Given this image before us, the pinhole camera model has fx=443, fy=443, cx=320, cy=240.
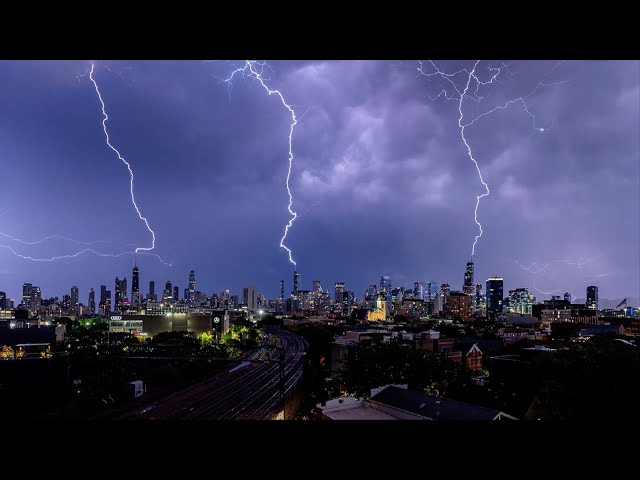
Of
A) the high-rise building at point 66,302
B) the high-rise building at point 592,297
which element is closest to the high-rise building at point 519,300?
the high-rise building at point 592,297

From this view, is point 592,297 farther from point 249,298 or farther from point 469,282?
point 249,298

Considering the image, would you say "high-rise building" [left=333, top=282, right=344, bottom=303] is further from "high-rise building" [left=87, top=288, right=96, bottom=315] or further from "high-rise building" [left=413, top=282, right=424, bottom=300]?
"high-rise building" [left=87, top=288, right=96, bottom=315]

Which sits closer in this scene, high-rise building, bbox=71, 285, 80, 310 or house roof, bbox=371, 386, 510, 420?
house roof, bbox=371, 386, 510, 420

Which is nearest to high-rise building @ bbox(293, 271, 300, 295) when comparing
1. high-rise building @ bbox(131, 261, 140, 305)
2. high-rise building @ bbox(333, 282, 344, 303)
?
high-rise building @ bbox(333, 282, 344, 303)

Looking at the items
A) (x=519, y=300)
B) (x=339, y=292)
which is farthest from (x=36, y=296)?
(x=519, y=300)
